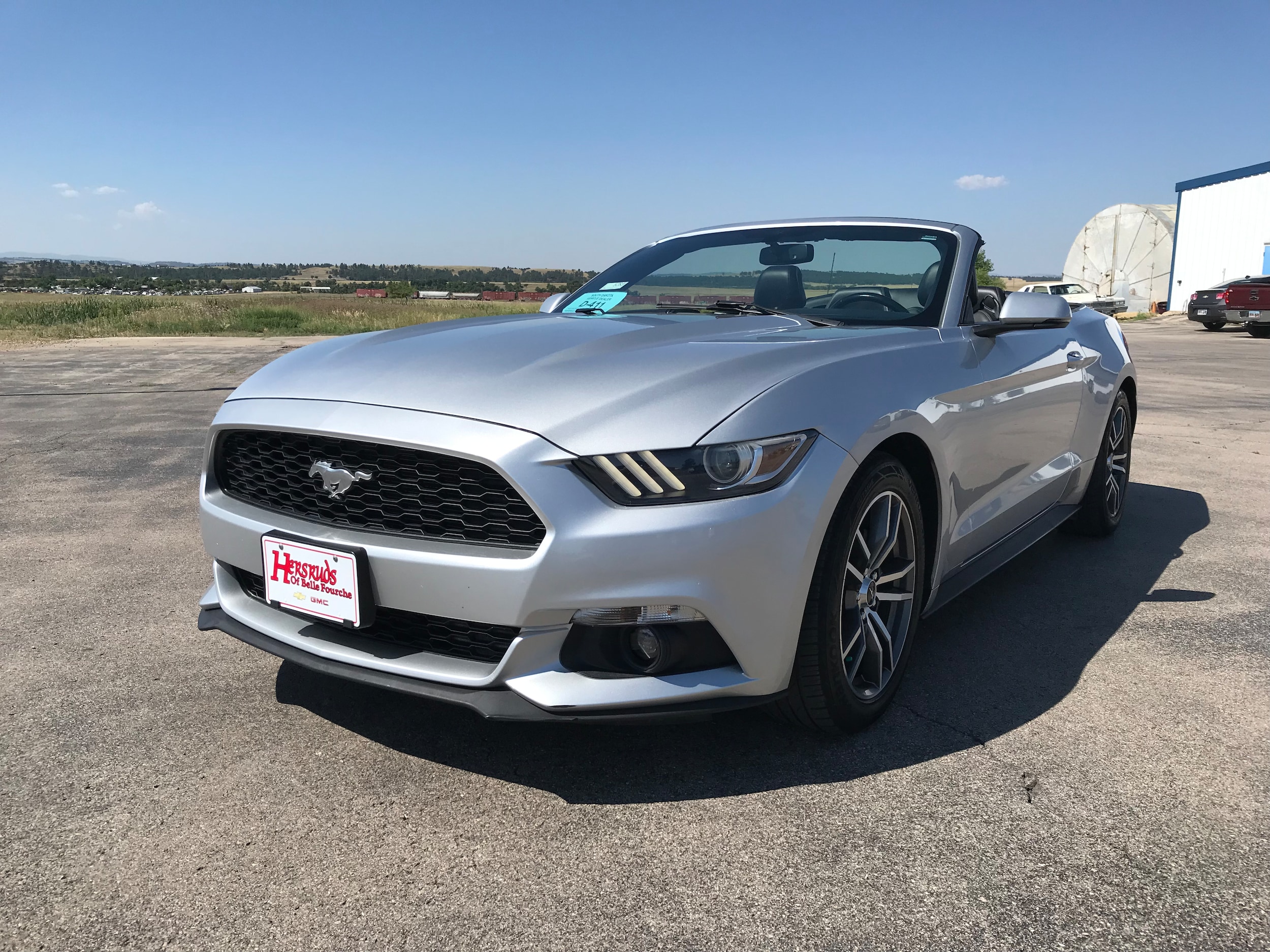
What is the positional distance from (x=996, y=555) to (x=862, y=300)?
40.2 inches

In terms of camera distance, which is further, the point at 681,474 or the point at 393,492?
the point at 393,492

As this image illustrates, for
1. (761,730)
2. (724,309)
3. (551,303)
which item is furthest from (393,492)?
(551,303)

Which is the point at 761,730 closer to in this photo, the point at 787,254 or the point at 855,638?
the point at 855,638

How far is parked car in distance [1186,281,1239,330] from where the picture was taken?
24141 millimetres

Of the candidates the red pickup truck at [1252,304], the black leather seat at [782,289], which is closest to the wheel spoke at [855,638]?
the black leather seat at [782,289]

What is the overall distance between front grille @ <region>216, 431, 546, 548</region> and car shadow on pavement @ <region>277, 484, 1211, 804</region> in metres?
0.41

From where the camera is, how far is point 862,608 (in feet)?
8.52

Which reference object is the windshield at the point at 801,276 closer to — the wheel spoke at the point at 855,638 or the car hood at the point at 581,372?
the car hood at the point at 581,372

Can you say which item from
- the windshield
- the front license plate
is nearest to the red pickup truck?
the windshield

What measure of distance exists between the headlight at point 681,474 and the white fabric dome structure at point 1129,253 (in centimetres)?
3875

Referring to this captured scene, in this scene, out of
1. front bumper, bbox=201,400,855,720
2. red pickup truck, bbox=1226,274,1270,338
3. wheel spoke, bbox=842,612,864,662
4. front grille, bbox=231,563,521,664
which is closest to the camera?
front bumper, bbox=201,400,855,720

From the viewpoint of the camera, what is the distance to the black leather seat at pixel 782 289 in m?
3.52

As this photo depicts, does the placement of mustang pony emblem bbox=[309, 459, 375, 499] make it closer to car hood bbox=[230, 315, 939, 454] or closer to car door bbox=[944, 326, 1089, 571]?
car hood bbox=[230, 315, 939, 454]

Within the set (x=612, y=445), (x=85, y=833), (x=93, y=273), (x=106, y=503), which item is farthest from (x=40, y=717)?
(x=93, y=273)
